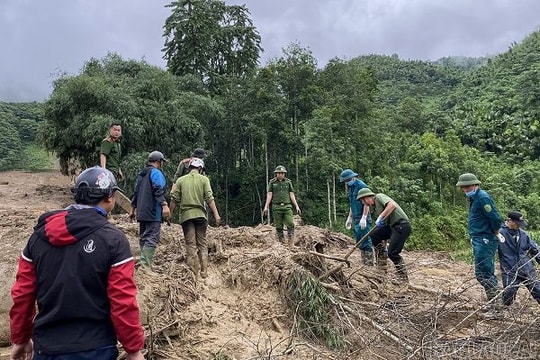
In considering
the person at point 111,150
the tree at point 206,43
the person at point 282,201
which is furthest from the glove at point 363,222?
the tree at point 206,43

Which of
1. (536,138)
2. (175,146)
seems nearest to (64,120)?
(175,146)

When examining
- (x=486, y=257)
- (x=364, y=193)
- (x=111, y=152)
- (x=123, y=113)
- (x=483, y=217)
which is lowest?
(x=486, y=257)

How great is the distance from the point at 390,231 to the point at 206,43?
663 inches

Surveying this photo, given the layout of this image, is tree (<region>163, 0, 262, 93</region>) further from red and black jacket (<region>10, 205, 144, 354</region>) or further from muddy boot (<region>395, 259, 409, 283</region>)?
red and black jacket (<region>10, 205, 144, 354</region>)

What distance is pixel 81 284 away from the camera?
2.19 m

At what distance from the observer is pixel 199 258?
5.52 meters

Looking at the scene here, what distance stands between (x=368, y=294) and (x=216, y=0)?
2011 cm

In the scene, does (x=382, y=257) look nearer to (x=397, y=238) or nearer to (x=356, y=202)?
(x=397, y=238)

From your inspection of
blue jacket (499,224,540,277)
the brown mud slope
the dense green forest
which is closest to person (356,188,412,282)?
the brown mud slope

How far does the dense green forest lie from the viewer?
1641cm

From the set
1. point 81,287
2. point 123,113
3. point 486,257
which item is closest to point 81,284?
point 81,287

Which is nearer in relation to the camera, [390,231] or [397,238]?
[397,238]

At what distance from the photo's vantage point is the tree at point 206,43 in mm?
21188

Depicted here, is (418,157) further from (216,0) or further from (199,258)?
(199,258)
